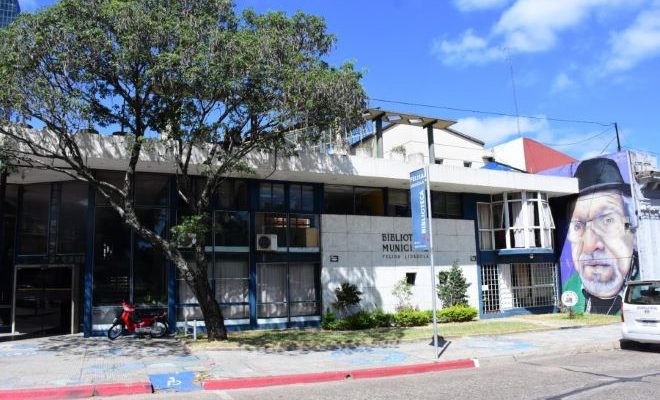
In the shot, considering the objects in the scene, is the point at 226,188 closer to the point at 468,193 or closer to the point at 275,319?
the point at 275,319

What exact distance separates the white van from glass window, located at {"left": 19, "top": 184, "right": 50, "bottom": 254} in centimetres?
1730

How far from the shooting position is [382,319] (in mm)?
20344

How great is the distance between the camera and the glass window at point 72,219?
18547 millimetres

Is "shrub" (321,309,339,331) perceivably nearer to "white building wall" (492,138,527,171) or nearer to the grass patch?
the grass patch

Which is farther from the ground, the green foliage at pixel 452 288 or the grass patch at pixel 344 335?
the green foliage at pixel 452 288

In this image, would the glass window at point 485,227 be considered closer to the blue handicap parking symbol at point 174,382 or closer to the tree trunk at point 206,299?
the tree trunk at point 206,299

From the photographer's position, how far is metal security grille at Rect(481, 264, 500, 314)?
966 inches

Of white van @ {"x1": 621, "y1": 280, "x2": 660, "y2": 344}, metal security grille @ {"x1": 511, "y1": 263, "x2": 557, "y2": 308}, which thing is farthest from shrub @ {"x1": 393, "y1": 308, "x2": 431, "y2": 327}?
white van @ {"x1": 621, "y1": 280, "x2": 660, "y2": 344}

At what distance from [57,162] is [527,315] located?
19428 mm

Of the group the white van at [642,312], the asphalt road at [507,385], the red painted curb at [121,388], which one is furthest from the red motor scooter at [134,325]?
the white van at [642,312]

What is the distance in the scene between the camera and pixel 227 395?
10.1 meters

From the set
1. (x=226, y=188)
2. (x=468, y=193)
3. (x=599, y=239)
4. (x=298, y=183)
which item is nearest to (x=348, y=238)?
(x=298, y=183)

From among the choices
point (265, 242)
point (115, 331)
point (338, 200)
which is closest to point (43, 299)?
point (115, 331)

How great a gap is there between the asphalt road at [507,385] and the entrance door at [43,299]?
10742 mm
